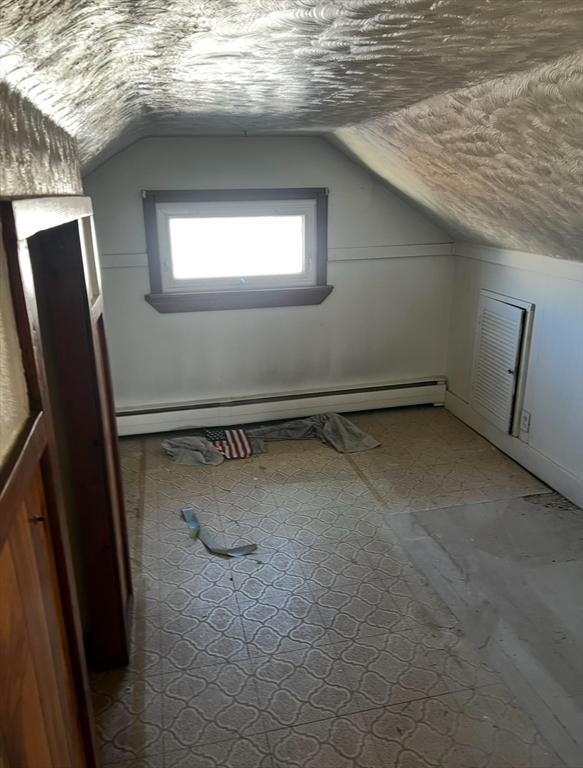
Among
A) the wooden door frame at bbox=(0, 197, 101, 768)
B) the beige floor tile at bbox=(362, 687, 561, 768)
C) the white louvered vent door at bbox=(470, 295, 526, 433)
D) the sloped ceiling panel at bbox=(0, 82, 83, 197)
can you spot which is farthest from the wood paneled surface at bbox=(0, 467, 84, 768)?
the white louvered vent door at bbox=(470, 295, 526, 433)

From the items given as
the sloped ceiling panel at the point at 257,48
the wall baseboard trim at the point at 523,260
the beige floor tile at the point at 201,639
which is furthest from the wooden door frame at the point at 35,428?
the wall baseboard trim at the point at 523,260

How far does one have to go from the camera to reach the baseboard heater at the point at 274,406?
3.77 m

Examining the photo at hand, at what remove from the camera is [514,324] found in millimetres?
3312

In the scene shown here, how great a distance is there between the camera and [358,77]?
166cm

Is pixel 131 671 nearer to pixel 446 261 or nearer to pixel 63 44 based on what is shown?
pixel 63 44

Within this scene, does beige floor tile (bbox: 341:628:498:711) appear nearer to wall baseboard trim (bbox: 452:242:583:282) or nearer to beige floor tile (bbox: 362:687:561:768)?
beige floor tile (bbox: 362:687:561:768)

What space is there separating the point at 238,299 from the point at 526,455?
204 centimetres

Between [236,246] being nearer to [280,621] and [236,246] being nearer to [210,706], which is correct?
[280,621]

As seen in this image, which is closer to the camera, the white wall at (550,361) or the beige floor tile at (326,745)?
the beige floor tile at (326,745)

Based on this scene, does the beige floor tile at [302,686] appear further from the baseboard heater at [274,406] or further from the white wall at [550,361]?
the baseboard heater at [274,406]

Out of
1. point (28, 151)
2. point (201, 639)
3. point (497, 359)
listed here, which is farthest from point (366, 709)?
point (497, 359)

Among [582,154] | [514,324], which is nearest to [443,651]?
[582,154]

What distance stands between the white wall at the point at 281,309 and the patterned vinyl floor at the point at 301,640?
31.2 inches

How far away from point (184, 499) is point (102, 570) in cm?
117
